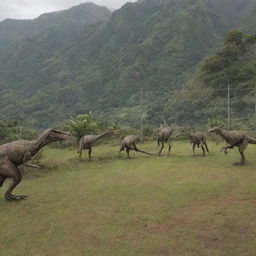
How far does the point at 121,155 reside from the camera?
15859 millimetres

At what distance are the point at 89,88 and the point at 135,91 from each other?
15240 mm

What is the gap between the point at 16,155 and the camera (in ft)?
27.7

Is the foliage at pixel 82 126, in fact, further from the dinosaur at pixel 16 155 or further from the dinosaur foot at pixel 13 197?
the dinosaur foot at pixel 13 197

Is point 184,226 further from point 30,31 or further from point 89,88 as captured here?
point 30,31

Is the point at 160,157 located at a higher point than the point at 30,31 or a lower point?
lower

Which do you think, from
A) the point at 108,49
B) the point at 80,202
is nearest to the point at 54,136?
the point at 80,202

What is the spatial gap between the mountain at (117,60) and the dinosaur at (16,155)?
1191 inches

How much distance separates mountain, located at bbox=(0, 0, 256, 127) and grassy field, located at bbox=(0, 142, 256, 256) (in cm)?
2823

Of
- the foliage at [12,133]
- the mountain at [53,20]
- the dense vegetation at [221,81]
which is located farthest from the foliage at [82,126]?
the mountain at [53,20]

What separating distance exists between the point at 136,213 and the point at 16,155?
3400mm

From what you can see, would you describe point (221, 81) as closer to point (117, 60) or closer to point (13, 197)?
point (13, 197)

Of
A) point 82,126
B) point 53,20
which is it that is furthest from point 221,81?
point 53,20

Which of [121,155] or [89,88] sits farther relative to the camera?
[89,88]

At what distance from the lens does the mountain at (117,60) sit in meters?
65.6
